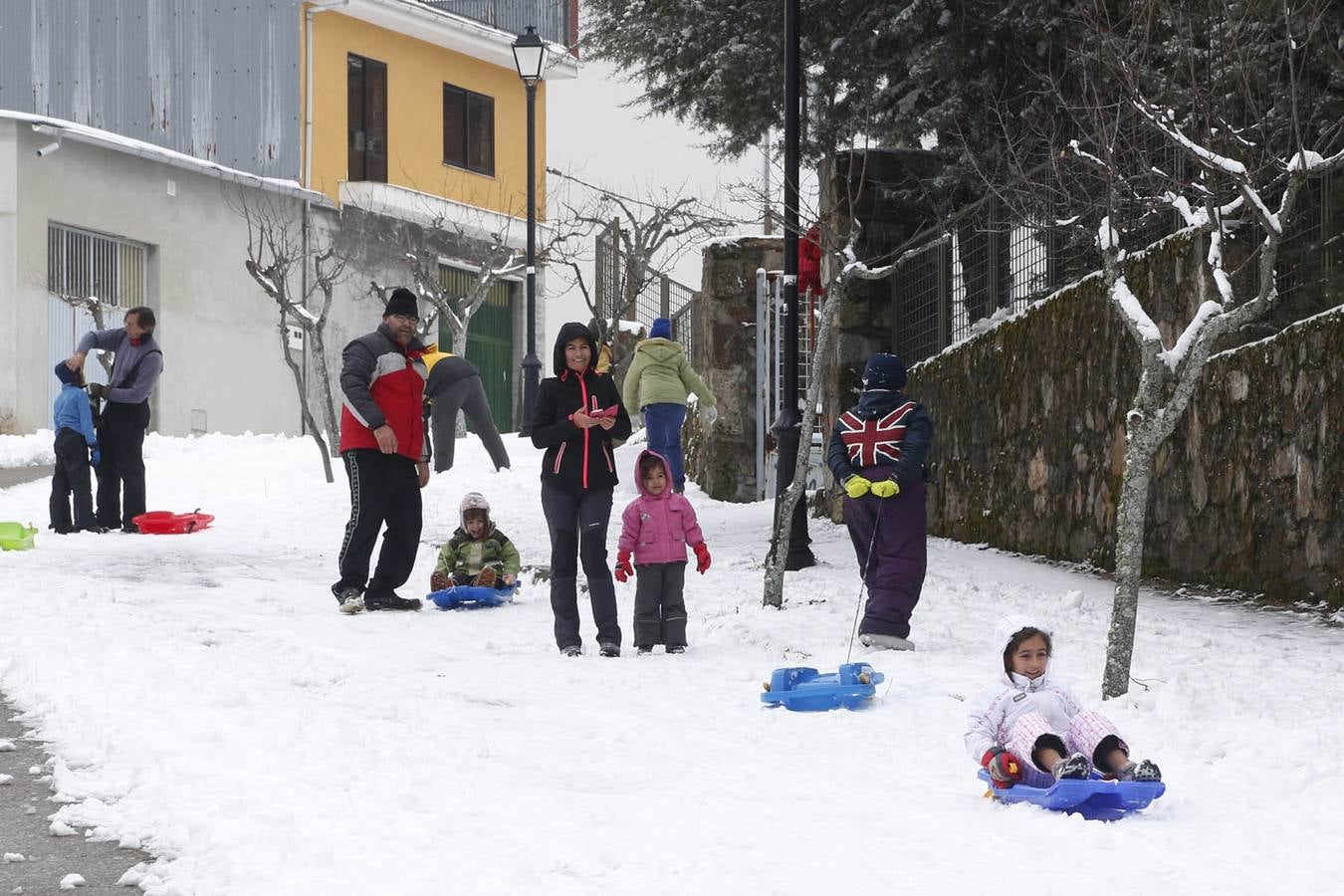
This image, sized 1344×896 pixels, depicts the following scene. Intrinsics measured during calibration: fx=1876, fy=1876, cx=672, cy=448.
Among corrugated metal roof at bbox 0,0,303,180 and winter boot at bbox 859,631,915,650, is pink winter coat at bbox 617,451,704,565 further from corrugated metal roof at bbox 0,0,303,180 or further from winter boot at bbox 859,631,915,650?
corrugated metal roof at bbox 0,0,303,180

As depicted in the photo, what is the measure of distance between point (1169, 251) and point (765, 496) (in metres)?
7.86

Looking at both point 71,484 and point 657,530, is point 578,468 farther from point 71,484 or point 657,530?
point 71,484

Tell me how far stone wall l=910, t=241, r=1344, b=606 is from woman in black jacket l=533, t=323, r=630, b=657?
3.76m

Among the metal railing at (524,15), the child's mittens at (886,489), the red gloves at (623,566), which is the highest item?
the metal railing at (524,15)

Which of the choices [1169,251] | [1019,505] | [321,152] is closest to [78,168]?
[321,152]

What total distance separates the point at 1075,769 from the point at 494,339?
3088 centimetres

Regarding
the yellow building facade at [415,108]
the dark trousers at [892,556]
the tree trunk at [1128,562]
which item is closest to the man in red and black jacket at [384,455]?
Result: the dark trousers at [892,556]

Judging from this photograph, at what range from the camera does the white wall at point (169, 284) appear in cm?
2698

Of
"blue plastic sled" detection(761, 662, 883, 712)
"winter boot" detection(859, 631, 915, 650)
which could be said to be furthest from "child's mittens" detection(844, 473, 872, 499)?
"blue plastic sled" detection(761, 662, 883, 712)

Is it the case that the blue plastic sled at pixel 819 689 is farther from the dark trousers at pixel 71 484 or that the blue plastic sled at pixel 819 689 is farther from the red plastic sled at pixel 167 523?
the dark trousers at pixel 71 484

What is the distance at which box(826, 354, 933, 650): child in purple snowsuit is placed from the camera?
9.22 metres

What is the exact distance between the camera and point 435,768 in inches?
235

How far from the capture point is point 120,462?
1524cm

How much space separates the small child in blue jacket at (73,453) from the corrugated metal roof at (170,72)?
14.7 metres
